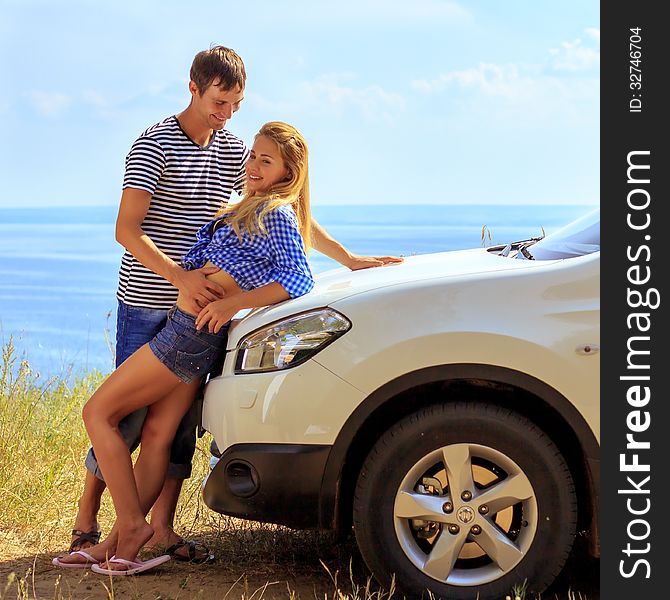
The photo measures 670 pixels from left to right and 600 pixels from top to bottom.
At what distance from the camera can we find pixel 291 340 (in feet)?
12.4

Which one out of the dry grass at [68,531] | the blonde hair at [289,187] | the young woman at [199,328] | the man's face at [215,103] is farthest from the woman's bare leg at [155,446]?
the man's face at [215,103]

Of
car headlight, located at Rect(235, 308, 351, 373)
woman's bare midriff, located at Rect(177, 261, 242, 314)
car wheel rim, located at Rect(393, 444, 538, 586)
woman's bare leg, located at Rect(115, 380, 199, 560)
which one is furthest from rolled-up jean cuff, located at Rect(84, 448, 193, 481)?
car wheel rim, located at Rect(393, 444, 538, 586)

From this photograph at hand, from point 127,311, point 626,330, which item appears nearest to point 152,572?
point 127,311

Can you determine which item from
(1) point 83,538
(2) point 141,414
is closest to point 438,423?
(2) point 141,414

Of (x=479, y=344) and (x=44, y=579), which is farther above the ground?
(x=479, y=344)

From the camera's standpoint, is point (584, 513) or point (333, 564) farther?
point (333, 564)

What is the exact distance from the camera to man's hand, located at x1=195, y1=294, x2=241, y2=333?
13.3 ft

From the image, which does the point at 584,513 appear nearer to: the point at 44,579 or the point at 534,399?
the point at 534,399

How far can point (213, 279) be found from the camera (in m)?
4.22

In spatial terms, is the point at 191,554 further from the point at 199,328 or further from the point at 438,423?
the point at 438,423

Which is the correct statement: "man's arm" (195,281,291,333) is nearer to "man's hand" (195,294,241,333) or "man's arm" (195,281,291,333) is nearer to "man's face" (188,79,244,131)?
"man's hand" (195,294,241,333)

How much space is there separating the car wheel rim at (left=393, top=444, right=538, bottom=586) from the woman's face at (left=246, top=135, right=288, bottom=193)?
1.36 metres

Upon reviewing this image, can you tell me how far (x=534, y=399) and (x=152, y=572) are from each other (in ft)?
6.01

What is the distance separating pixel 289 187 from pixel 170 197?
0.64 meters
